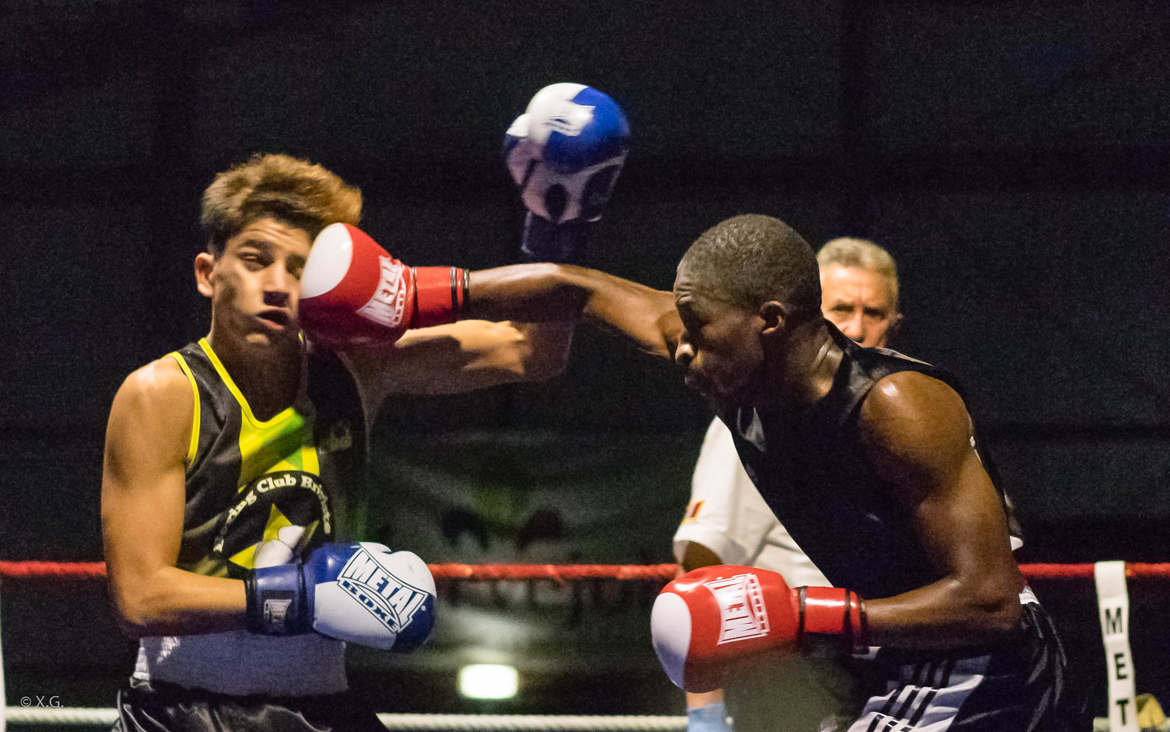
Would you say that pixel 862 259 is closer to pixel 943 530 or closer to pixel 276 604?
pixel 943 530

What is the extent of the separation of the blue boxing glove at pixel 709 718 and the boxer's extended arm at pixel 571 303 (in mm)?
808

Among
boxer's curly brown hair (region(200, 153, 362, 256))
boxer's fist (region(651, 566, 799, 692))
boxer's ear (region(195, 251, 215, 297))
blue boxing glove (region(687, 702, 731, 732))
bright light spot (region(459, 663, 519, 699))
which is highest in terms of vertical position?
boxer's curly brown hair (region(200, 153, 362, 256))

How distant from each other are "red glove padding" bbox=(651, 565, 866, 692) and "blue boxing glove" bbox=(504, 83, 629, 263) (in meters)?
0.68

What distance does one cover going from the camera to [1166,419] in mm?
4781

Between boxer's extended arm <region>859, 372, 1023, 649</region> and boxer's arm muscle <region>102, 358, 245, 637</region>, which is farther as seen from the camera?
boxer's arm muscle <region>102, 358, 245, 637</region>

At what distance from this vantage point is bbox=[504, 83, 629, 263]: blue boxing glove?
5.98 ft

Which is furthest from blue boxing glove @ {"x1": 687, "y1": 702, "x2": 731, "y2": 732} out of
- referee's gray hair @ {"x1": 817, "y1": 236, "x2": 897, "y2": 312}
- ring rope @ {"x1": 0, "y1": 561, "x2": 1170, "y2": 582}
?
referee's gray hair @ {"x1": 817, "y1": 236, "x2": 897, "y2": 312}

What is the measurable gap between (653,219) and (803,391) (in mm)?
3387

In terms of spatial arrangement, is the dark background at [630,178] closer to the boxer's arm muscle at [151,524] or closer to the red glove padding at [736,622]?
the boxer's arm muscle at [151,524]

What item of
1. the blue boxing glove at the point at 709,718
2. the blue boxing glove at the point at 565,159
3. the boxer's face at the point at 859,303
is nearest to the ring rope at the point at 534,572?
the blue boxing glove at the point at 709,718

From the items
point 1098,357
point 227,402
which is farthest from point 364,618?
point 1098,357

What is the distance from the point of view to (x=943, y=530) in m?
1.44

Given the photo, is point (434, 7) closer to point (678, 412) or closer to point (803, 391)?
point (678, 412)

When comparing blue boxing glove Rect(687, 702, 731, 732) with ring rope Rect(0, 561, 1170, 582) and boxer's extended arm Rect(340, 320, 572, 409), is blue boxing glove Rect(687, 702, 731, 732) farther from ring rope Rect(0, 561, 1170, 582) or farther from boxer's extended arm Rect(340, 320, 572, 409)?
boxer's extended arm Rect(340, 320, 572, 409)
